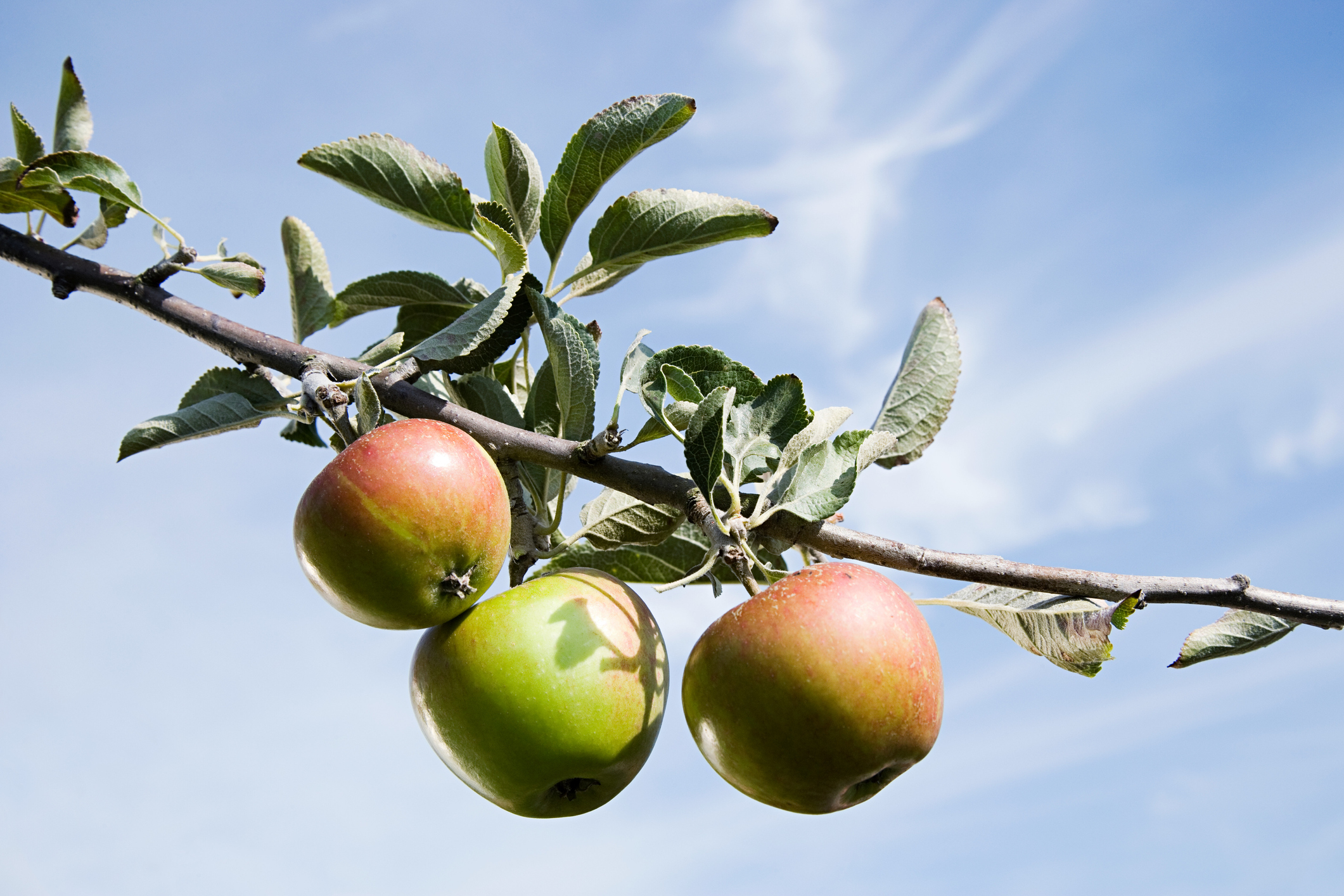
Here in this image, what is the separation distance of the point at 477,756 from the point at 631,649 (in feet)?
1.02

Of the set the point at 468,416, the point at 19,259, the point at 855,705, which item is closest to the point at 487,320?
the point at 468,416

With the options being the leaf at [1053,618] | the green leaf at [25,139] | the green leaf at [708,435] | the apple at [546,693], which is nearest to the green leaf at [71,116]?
the green leaf at [25,139]

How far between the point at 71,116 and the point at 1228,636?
303 centimetres

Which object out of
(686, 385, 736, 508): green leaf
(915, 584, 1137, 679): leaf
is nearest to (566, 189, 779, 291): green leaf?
(686, 385, 736, 508): green leaf

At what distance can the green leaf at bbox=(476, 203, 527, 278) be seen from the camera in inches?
72.6

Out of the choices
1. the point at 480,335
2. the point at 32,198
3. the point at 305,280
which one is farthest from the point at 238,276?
the point at 480,335

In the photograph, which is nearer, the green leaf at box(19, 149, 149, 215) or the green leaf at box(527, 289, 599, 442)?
the green leaf at box(527, 289, 599, 442)

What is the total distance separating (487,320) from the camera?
5.58ft

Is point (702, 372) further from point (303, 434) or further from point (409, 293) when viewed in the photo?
point (303, 434)

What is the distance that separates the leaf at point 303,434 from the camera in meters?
2.31

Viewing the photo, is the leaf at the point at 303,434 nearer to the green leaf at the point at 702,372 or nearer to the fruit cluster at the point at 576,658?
the fruit cluster at the point at 576,658

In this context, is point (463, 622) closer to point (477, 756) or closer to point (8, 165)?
point (477, 756)

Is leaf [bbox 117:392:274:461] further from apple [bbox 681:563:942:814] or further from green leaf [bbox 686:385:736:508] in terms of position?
apple [bbox 681:563:942:814]

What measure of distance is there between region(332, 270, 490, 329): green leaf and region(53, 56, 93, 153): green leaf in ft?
3.20
